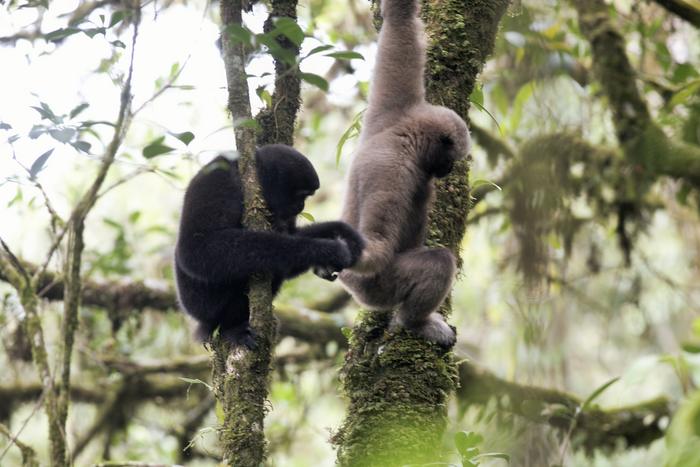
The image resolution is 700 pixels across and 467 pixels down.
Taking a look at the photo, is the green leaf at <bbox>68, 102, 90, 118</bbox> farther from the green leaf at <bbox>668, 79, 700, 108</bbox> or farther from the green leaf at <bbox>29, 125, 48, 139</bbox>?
the green leaf at <bbox>668, 79, 700, 108</bbox>

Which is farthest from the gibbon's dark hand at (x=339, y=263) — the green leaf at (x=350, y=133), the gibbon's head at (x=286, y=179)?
the green leaf at (x=350, y=133)

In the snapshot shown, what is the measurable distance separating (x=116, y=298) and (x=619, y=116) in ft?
21.1

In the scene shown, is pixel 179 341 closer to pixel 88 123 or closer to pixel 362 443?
pixel 362 443

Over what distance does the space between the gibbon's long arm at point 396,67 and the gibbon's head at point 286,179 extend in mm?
701

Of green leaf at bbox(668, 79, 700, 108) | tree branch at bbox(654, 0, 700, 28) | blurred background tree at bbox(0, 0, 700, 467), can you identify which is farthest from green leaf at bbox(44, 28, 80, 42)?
green leaf at bbox(668, 79, 700, 108)

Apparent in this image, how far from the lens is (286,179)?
18.3ft

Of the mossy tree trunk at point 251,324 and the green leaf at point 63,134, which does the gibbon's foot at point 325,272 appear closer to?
the mossy tree trunk at point 251,324

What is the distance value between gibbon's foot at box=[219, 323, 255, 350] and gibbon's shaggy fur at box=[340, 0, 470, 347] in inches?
45.5

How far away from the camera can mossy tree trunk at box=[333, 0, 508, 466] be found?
4.75 m

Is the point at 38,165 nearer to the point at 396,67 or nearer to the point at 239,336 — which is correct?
the point at 239,336

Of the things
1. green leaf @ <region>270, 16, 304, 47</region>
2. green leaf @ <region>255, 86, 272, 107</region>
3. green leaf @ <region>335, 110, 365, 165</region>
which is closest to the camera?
green leaf @ <region>270, 16, 304, 47</region>

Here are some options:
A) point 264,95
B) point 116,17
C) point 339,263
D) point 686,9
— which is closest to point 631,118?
point 686,9

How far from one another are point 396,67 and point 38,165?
9.30 feet

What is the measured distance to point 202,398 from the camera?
1072 centimetres
